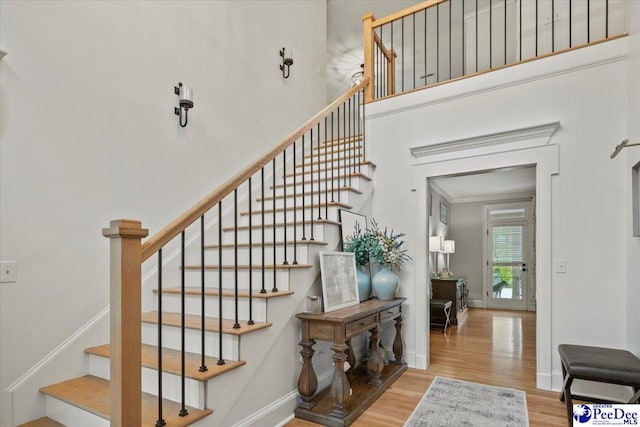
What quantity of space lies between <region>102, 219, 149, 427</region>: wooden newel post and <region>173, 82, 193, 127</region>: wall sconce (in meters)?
1.84

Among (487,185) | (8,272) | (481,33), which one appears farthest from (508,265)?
(8,272)

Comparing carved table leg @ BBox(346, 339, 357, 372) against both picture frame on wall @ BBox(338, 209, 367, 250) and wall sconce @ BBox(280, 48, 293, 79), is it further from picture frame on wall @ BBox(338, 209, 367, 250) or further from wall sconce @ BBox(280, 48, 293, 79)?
wall sconce @ BBox(280, 48, 293, 79)

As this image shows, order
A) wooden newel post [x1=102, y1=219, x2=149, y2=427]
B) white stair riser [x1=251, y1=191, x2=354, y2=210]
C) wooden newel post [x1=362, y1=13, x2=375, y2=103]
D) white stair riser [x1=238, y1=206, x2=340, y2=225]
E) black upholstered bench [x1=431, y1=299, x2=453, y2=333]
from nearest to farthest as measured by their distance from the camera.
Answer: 1. wooden newel post [x1=102, y1=219, x2=149, y2=427]
2. white stair riser [x1=238, y1=206, x2=340, y2=225]
3. white stair riser [x1=251, y1=191, x2=354, y2=210]
4. wooden newel post [x1=362, y1=13, x2=375, y2=103]
5. black upholstered bench [x1=431, y1=299, x2=453, y2=333]

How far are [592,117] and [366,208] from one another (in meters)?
2.12

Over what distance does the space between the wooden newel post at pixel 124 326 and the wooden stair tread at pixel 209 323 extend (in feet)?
2.28

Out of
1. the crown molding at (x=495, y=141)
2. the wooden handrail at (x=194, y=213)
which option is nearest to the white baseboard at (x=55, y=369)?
the wooden handrail at (x=194, y=213)

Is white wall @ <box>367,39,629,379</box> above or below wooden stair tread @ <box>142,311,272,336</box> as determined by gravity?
above

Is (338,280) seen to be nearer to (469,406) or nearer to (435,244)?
(469,406)

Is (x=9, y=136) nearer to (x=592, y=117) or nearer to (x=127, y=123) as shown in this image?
(x=127, y=123)

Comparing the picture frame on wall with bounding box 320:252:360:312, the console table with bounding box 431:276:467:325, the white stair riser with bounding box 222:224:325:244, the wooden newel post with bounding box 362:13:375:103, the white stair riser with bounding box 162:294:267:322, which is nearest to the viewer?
the white stair riser with bounding box 162:294:267:322

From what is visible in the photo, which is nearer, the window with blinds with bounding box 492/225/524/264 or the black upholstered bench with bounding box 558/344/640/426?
the black upholstered bench with bounding box 558/344/640/426

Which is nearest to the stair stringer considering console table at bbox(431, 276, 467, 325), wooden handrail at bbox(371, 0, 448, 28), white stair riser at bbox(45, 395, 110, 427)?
white stair riser at bbox(45, 395, 110, 427)

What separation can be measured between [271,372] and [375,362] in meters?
1.10

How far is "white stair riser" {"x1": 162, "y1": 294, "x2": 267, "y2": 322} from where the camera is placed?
2.50m
